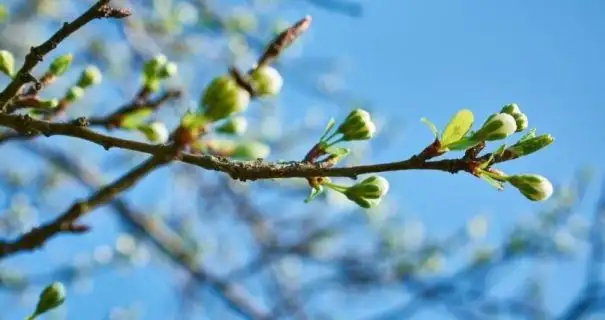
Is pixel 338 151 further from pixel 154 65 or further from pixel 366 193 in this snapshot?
pixel 154 65

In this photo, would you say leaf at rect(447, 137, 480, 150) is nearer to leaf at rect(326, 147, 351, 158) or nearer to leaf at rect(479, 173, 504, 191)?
leaf at rect(479, 173, 504, 191)

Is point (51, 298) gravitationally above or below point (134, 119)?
below

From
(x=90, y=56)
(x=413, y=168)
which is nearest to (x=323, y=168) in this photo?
(x=413, y=168)

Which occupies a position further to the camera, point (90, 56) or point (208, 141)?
point (90, 56)

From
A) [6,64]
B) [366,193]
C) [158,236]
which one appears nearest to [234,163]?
[366,193]

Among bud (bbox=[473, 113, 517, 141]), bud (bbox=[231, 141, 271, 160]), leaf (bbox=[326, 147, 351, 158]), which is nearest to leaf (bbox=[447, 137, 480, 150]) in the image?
bud (bbox=[473, 113, 517, 141])

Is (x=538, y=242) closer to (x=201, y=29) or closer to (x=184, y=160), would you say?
(x=201, y=29)

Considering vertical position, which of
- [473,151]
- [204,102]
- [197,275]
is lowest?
[204,102]
